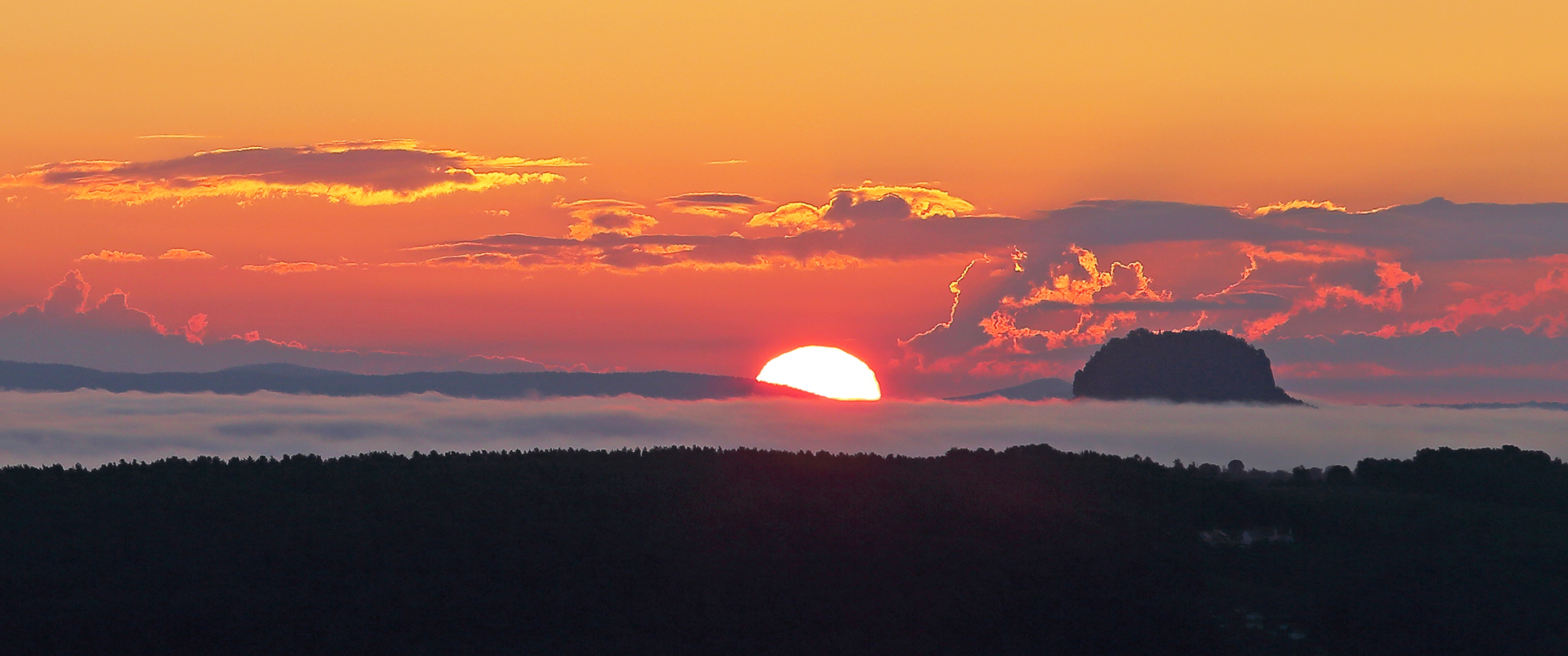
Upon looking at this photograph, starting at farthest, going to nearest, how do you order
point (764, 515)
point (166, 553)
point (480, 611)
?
point (764, 515) → point (166, 553) → point (480, 611)

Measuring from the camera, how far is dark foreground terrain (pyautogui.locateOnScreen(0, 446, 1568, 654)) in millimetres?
85062

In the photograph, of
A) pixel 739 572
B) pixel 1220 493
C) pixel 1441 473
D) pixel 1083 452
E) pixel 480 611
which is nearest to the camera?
pixel 480 611

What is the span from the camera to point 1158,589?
102375 millimetres

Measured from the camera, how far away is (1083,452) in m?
156

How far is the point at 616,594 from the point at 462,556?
11206 mm

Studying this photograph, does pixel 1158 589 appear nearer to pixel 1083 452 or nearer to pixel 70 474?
pixel 1083 452

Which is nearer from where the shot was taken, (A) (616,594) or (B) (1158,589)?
(A) (616,594)

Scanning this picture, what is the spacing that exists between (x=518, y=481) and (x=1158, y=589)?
49.1 m

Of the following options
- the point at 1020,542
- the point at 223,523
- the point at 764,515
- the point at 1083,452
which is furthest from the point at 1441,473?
the point at 223,523

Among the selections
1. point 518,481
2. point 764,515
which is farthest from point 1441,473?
point 518,481

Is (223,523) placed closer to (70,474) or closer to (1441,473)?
(70,474)

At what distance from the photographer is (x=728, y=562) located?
102 m

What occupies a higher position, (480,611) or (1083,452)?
(1083,452)

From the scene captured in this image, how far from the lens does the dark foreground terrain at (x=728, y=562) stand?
8506cm
